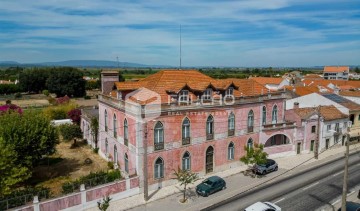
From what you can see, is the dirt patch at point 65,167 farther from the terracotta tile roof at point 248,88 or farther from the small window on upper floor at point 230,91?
the terracotta tile roof at point 248,88

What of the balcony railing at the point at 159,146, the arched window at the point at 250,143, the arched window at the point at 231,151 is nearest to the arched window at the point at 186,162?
the balcony railing at the point at 159,146

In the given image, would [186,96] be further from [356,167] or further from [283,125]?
[356,167]

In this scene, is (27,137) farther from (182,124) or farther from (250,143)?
(250,143)

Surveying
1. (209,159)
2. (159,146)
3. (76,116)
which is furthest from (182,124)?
(76,116)

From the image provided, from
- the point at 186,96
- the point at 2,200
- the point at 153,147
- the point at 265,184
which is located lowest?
the point at 265,184

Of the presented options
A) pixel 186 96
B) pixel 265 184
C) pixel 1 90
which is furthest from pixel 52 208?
pixel 1 90

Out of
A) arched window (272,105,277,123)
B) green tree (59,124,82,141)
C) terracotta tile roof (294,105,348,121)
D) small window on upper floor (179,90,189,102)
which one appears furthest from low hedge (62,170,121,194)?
terracotta tile roof (294,105,348,121)

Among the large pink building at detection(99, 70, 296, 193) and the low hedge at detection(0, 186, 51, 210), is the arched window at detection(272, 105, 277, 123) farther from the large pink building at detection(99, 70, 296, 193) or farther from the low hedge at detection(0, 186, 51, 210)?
the low hedge at detection(0, 186, 51, 210)
